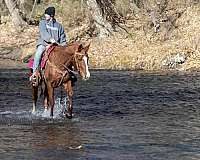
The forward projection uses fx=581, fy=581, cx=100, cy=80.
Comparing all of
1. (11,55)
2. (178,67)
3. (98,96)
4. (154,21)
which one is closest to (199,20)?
(154,21)

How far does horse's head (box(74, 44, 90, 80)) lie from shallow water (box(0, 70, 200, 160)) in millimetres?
1231

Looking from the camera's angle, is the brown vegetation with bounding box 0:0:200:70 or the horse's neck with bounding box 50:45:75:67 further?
the brown vegetation with bounding box 0:0:200:70

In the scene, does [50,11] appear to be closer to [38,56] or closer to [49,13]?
[49,13]

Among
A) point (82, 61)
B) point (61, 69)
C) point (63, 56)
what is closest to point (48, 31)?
point (63, 56)

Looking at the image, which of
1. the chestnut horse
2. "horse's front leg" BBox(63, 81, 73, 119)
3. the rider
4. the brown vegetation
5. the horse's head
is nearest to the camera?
the horse's head

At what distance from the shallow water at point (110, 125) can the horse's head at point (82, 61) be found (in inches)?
48.5

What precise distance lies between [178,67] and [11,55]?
12.9 m

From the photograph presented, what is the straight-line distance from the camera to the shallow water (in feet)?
34.7

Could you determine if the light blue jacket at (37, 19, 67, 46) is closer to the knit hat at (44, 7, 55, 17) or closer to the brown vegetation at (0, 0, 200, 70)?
the knit hat at (44, 7, 55, 17)

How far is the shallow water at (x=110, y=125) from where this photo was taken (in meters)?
10.6

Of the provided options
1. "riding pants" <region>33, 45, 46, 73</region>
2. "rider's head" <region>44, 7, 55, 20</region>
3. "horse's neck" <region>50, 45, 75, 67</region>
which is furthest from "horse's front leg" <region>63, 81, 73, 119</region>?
"rider's head" <region>44, 7, 55, 20</region>

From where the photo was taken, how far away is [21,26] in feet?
151

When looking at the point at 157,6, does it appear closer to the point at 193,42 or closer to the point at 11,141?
the point at 193,42

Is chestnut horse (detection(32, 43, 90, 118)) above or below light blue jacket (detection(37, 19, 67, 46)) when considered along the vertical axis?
below
